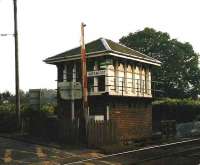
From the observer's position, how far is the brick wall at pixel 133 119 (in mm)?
30719

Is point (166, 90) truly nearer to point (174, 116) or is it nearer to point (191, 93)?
point (191, 93)

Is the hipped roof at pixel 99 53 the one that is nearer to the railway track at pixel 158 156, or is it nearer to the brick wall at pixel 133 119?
the brick wall at pixel 133 119

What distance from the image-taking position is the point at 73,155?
2080 centimetres

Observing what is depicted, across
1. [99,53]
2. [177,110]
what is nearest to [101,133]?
[99,53]

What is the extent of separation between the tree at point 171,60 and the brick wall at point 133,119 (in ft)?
99.7

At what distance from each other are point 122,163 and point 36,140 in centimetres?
841

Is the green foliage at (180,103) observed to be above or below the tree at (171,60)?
below

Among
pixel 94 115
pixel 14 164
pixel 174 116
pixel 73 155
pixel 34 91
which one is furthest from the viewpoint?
pixel 174 116

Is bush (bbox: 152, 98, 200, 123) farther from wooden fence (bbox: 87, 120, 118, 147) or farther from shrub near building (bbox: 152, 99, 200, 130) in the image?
wooden fence (bbox: 87, 120, 118, 147)

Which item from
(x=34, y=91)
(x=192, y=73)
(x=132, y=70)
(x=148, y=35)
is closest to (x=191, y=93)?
(x=192, y=73)

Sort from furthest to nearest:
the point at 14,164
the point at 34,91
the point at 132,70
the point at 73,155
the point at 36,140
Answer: the point at 132,70
the point at 34,91
the point at 36,140
the point at 73,155
the point at 14,164

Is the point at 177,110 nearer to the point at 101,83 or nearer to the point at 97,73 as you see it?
the point at 101,83

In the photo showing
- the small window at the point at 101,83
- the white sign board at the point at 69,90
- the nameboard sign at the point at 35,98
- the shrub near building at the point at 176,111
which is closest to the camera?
the white sign board at the point at 69,90

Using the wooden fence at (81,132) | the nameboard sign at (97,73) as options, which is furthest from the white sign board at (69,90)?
the nameboard sign at (97,73)
